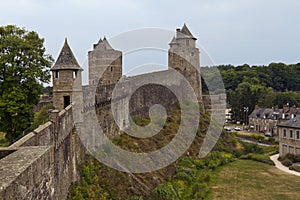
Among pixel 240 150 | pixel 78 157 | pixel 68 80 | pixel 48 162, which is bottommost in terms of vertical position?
pixel 240 150

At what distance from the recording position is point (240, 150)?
42.3 m

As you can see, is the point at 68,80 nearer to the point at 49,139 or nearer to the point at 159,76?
the point at 49,139

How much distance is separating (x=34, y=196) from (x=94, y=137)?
13689 mm

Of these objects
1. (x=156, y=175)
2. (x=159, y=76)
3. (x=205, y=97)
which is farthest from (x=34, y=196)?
(x=205, y=97)

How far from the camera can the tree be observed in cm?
2058

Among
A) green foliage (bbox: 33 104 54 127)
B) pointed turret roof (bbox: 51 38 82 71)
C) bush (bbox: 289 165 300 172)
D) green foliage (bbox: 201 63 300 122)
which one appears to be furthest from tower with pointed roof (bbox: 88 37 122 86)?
green foliage (bbox: 201 63 300 122)

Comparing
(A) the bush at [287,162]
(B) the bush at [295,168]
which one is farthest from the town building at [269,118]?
(B) the bush at [295,168]

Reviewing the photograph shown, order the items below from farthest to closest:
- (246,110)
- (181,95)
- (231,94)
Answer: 1. (231,94)
2. (246,110)
3. (181,95)

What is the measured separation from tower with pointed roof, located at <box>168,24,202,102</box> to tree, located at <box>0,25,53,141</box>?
2607 centimetres

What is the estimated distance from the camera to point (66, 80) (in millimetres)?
17625

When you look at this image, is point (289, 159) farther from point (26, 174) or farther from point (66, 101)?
point (26, 174)

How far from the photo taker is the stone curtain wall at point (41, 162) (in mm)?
5523

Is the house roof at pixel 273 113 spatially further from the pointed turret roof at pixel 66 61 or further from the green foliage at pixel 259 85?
the pointed turret roof at pixel 66 61

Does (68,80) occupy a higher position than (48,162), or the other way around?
(68,80)
